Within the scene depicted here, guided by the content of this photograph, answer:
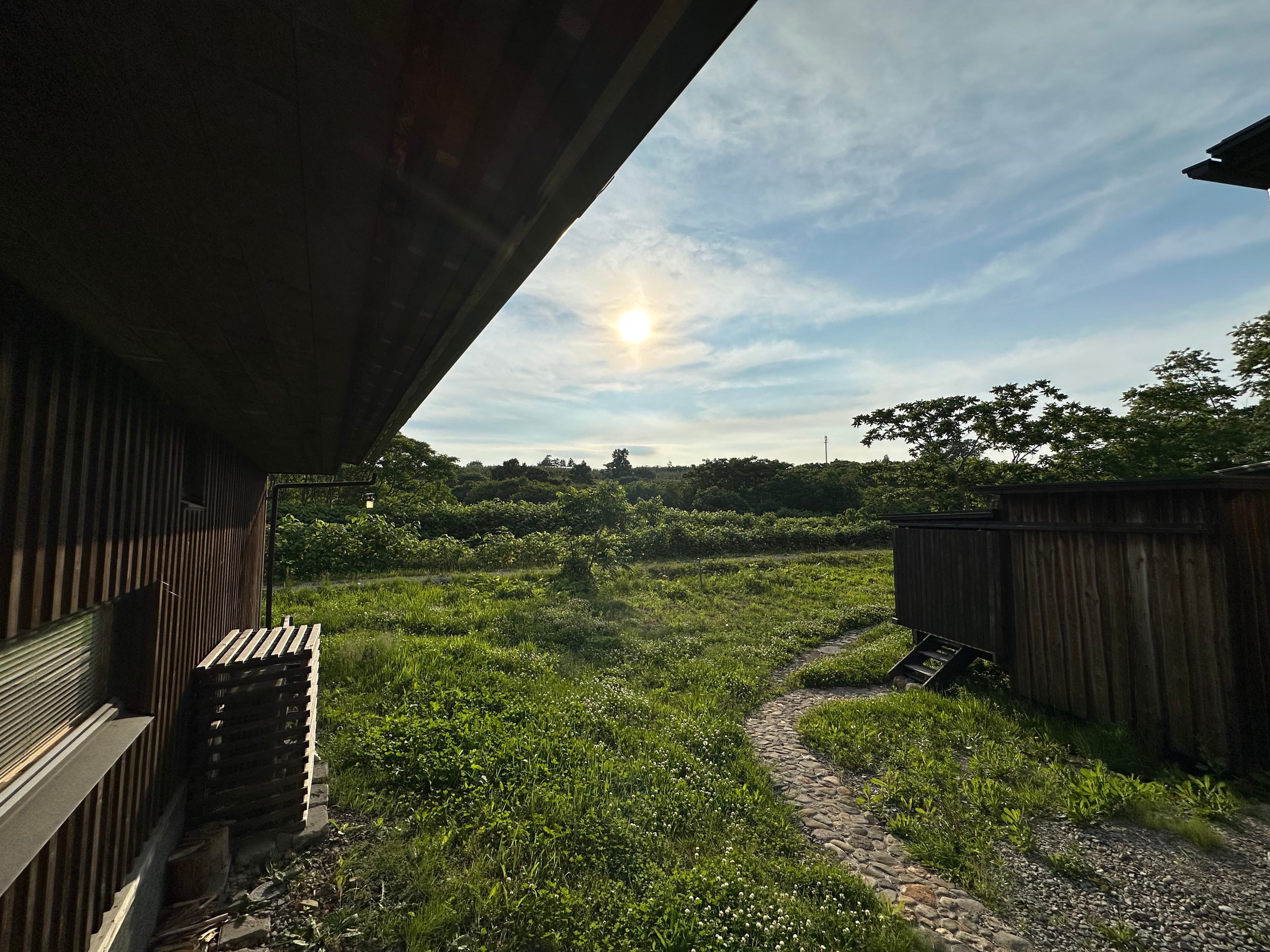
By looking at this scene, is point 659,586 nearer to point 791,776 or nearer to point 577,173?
point 791,776

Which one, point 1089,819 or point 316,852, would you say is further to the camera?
point 1089,819

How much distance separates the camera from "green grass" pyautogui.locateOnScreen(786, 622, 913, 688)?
8125mm

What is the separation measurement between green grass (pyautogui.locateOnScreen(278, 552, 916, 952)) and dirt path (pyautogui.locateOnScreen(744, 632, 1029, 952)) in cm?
24

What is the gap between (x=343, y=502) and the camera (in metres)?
20.4

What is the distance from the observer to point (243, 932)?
300 cm

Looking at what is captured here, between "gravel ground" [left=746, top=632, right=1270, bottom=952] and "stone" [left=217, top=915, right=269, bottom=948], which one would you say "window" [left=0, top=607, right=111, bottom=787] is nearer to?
"stone" [left=217, top=915, right=269, bottom=948]

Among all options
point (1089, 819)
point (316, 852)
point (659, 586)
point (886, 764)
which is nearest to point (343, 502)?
point (659, 586)

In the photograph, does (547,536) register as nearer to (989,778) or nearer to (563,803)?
(563,803)

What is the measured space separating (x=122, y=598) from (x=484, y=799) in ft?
9.73

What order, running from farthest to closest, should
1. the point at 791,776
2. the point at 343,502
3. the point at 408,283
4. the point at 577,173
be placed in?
1. the point at 343,502
2. the point at 791,776
3. the point at 408,283
4. the point at 577,173

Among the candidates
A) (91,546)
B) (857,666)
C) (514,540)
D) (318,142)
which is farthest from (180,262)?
(514,540)

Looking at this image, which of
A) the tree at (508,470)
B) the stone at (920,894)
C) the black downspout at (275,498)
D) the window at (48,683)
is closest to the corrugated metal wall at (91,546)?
the window at (48,683)

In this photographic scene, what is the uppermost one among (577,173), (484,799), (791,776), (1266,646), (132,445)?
(577,173)

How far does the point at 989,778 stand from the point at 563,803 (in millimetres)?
4084
